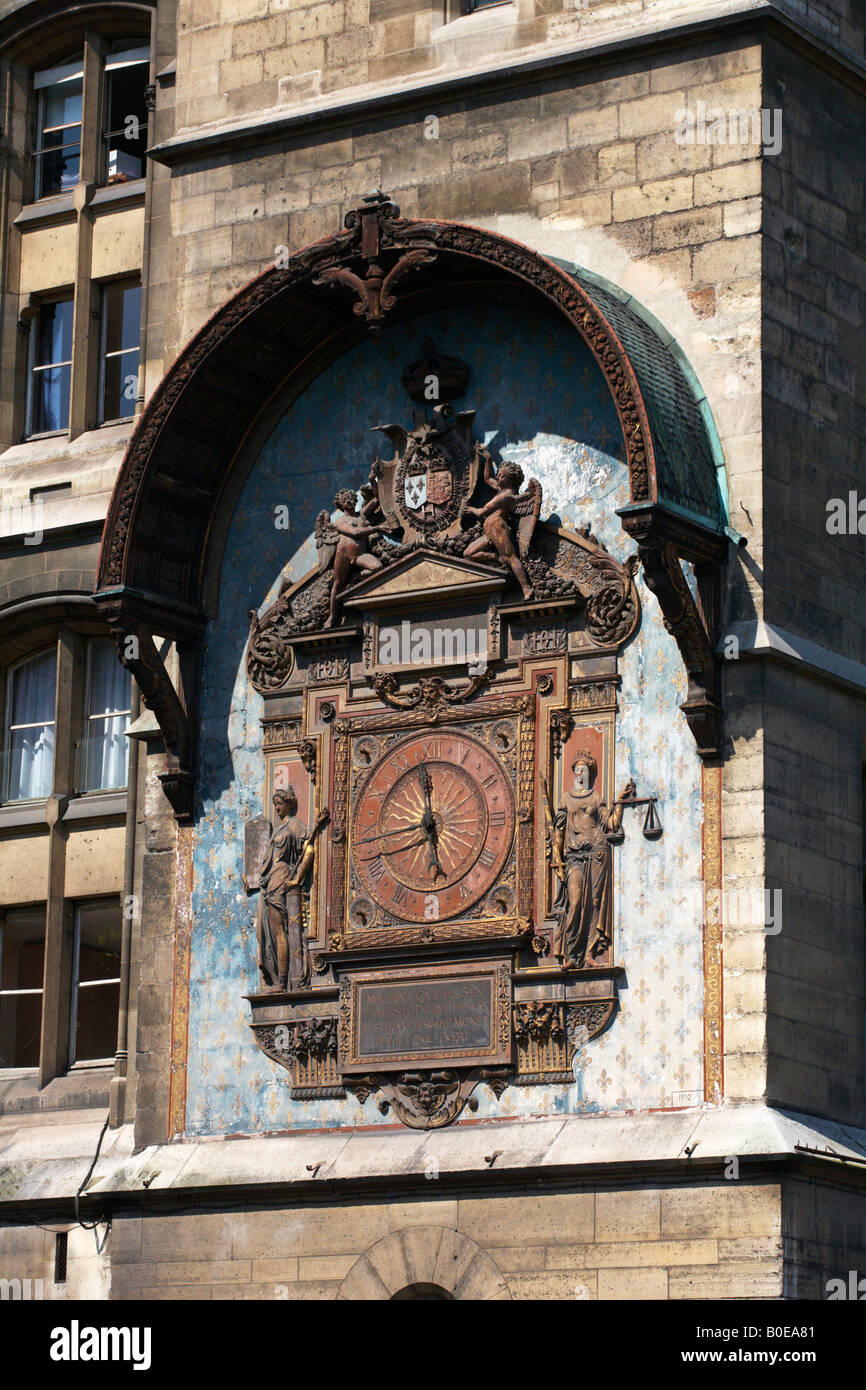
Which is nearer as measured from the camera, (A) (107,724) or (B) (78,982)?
(B) (78,982)

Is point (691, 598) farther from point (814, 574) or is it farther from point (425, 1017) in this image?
point (425, 1017)

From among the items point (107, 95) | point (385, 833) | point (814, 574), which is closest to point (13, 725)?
point (385, 833)

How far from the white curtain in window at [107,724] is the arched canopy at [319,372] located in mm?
2427

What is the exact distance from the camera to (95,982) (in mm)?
29281

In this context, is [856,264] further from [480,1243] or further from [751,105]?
[480,1243]

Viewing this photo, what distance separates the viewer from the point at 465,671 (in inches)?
1024

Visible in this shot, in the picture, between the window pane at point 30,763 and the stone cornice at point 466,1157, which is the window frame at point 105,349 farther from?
the stone cornice at point 466,1157

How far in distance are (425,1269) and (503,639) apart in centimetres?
512

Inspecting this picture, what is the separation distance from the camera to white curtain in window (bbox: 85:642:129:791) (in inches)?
1169

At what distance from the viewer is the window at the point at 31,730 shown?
98.7ft
